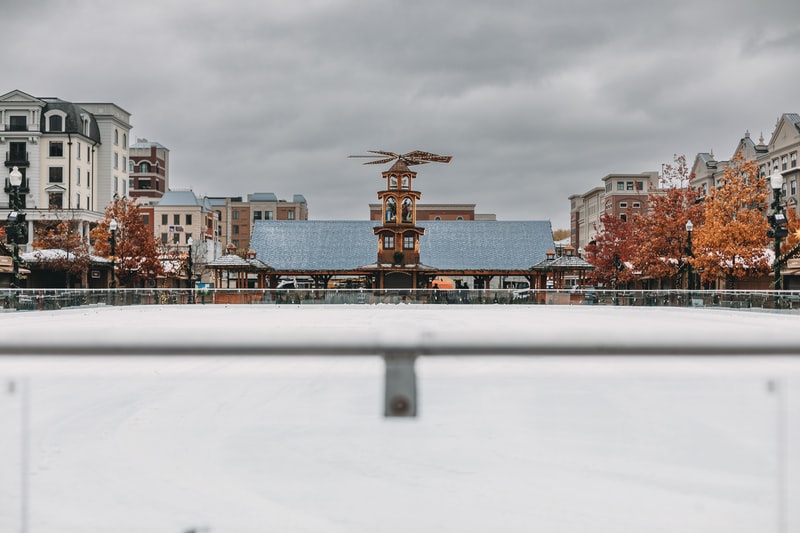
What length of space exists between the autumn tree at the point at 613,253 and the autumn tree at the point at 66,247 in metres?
38.0

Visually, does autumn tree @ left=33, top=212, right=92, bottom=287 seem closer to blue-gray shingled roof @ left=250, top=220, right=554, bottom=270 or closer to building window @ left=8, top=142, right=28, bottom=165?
building window @ left=8, top=142, right=28, bottom=165

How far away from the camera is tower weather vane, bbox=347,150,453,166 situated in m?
63.7

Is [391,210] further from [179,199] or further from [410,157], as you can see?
[179,199]

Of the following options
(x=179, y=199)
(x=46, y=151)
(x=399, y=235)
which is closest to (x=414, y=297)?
(x=399, y=235)

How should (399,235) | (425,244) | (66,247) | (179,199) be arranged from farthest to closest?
(179,199) → (425,244) → (399,235) → (66,247)

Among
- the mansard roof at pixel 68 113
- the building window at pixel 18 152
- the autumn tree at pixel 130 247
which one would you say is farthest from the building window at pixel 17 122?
the autumn tree at pixel 130 247

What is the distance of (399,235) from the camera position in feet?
195

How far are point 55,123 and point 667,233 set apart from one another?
184 feet

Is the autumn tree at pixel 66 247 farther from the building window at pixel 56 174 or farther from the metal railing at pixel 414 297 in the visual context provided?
the metal railing at pixel 414 297
